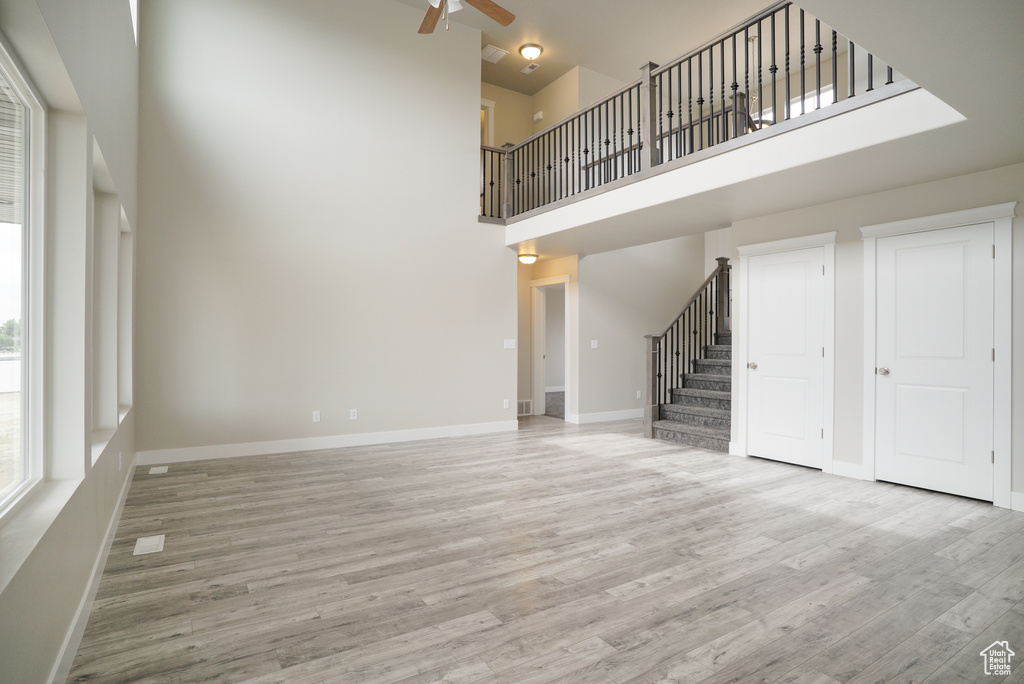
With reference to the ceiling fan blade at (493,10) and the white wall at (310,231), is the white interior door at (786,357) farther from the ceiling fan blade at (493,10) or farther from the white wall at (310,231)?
the ceiling fan blade at (493,10)

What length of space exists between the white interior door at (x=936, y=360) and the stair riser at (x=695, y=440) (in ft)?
5.28

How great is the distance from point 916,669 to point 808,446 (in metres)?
3.42

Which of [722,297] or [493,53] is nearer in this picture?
[493,53]

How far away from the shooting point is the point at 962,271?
417cm

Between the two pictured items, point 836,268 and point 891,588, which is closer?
point 891,588

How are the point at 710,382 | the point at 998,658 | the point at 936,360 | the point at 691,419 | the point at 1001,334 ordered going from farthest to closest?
the point at 710,382 < the point at 691,419 < the point at 936,360 < the point at 1001,334 < the point at 998,658

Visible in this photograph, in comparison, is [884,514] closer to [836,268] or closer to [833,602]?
[833,602]

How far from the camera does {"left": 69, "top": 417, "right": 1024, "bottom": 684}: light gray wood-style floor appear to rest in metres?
2.08

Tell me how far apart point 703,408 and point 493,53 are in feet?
18.7

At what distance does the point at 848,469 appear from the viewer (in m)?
4.89

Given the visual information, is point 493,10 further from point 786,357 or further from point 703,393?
point 703,393

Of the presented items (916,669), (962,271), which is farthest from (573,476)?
(962,271)

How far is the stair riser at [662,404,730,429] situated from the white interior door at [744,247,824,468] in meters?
0.61

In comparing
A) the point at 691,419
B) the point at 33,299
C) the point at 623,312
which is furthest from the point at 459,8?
the point at 623,312
